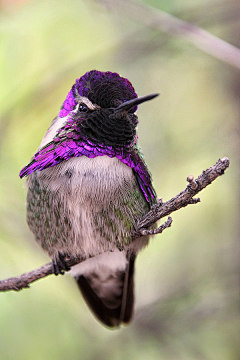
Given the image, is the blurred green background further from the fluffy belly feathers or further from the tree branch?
the fluffy belly feathers

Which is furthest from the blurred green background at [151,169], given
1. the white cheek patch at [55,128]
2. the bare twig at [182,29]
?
the white cheek patch at [55,128]

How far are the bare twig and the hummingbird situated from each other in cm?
102

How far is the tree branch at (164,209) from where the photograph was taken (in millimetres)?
1475

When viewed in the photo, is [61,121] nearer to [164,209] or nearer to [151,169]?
[164,209]

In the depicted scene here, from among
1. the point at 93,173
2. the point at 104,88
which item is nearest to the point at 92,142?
the point at 93,173

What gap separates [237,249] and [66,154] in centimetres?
234

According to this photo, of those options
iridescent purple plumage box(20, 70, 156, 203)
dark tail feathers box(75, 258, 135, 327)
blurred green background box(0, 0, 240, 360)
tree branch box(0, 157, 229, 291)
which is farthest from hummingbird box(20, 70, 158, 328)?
blurred green background box(0, 0, 240, 360)

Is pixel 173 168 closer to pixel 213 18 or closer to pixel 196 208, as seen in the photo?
pixel 196 208

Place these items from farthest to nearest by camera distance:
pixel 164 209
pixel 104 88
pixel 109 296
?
pixel 109 296 < pixel 104 88 < pixel 164 209

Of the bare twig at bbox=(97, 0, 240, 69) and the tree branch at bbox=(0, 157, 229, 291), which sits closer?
the tree branch at bbox=(0, 157, 229, 291)

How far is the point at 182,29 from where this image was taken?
287cm

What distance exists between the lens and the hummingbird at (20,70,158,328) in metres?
2.02

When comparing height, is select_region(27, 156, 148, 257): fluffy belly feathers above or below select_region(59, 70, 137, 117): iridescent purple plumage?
below

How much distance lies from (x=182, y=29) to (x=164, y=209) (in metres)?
1.76
